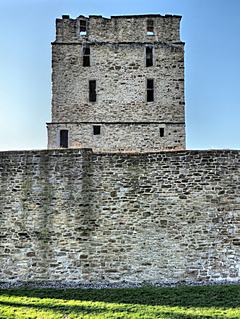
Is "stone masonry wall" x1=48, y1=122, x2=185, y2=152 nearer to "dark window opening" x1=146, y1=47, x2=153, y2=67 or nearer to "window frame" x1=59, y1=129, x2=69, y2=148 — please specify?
"window frame" x1=59, y1=129, x2=69, y2=148

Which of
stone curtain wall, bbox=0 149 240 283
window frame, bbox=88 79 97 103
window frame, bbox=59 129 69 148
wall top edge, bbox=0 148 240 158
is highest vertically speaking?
window frame, bbox=88 79 97 103

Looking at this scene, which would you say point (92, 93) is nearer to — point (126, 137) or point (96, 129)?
point (96, 129)

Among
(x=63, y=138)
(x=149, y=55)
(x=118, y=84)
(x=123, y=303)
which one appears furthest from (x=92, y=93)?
(x=123, y=303)

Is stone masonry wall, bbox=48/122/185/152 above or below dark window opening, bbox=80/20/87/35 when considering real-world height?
below

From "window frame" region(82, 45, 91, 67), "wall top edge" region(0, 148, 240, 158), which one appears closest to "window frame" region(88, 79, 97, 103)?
"window frame" region(82, 45, 91, 67)

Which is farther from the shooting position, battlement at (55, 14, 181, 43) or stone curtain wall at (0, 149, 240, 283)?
battlement at (55, 14, 181, 43)

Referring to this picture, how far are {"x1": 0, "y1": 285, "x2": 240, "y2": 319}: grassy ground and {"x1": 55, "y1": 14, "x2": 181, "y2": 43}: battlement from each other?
16.9 metres

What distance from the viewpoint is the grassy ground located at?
12.9 metres

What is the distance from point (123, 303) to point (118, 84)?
54.4 ft

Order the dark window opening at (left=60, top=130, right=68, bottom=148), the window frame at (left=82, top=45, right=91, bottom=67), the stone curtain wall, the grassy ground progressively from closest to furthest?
the grassy ground → the stone curtain wall → the dark window opening at (left=60, top=130, right=68, bottom=148) → the window frame at (left=82, top=45, right=91, bottom=67)

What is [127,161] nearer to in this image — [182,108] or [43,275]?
[43,275]

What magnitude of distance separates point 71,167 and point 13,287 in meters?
3.71

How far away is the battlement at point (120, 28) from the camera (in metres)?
29.3

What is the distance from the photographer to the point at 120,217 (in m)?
16.5
